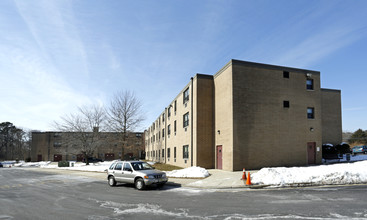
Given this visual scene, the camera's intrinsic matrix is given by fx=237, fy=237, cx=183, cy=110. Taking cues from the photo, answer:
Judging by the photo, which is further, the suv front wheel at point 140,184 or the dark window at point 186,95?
the dark window at point 186,95

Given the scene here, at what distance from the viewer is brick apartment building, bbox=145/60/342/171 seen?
65.2 ft

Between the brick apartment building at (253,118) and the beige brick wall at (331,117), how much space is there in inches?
239

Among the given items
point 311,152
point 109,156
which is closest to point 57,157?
point 109,156

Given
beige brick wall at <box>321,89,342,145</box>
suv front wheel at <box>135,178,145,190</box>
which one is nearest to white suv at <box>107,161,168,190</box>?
suv front wheel at <box>135,178,145,190</box>

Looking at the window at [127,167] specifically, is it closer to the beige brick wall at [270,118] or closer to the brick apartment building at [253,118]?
the brick apartment building at [253,118]

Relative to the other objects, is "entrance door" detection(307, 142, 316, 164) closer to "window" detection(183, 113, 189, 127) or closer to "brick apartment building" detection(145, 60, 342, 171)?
"brick apartment building" detection(145, 60, 342, 171)

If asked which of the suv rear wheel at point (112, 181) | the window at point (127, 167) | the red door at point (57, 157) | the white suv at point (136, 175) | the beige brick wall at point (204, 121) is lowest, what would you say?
the red door at point (57, 157)

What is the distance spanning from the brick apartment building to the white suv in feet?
25.6

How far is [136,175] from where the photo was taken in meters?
13.3

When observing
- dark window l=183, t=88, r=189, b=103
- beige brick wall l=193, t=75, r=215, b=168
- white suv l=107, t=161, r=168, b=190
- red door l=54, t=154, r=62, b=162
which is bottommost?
red door l=54, t=154, r=62, b=162

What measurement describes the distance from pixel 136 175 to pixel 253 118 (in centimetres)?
1150

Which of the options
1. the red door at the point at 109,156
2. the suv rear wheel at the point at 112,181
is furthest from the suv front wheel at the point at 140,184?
the red door at the point at 109,156

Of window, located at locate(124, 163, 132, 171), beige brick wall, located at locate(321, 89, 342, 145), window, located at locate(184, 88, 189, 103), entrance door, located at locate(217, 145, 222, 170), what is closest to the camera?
window, located at locate(124, 163, 132, 171)

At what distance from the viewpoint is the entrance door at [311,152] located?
21.9m
